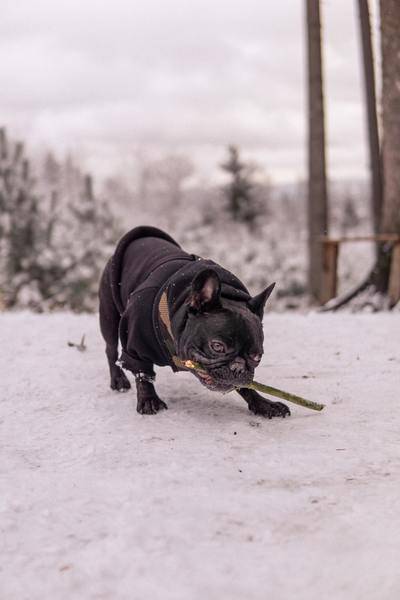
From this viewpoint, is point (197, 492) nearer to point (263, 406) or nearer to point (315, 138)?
point (263, 406)

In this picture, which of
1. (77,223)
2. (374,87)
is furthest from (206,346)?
(77,223)

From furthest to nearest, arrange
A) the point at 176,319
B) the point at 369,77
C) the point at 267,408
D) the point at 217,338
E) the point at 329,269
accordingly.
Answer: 1. the point at 369,77
2. the point at 329,269
3. the point at 267,408
4. the point at 176,319
5. the point at 217,338

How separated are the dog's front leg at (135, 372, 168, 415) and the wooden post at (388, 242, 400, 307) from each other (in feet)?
15.0

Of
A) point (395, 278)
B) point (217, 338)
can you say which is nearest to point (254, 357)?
point (217, 338)

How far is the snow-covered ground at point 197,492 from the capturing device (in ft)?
5.41

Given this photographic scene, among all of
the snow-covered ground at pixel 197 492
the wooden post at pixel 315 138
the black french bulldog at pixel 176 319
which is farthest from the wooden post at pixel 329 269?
the black french bulldog at pixel 176 319

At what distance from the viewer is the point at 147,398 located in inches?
125

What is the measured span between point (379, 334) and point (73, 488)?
11.3 feet

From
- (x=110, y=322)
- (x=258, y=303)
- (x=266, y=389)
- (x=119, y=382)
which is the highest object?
(x=258, y=303)

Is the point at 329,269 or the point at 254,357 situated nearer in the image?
the point at 254,357

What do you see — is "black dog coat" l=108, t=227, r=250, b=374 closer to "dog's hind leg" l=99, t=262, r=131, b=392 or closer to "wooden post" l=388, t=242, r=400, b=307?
"dog's hind leg" l=99, t=262, r=131, b=392

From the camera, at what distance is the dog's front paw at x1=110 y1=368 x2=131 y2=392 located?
3650 mm

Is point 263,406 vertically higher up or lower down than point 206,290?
lower down

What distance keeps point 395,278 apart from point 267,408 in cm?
449
